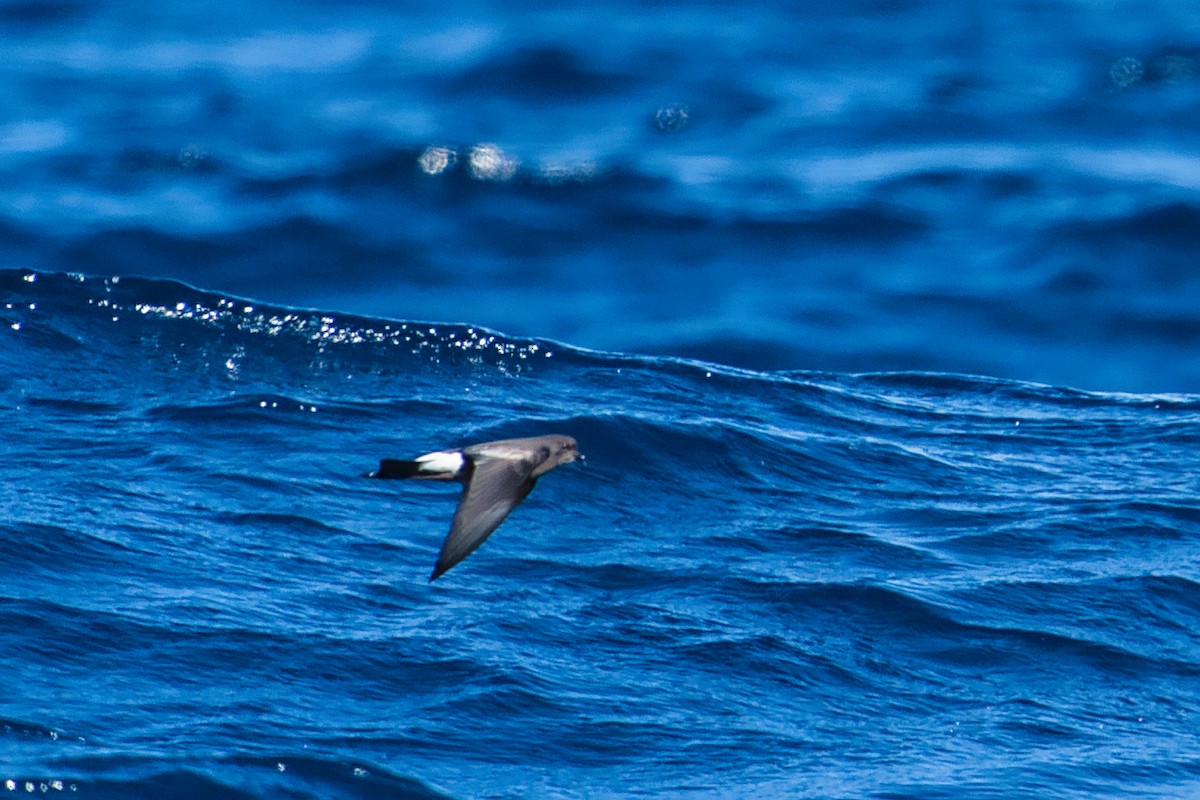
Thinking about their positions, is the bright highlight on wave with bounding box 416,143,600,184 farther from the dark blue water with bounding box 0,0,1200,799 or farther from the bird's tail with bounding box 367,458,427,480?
the bird's tail with bounding box 367,458,427,480

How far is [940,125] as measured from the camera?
18.0 meters

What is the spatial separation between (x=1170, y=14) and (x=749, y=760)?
66.6ft

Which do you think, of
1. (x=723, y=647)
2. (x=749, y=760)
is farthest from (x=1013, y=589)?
(x=749, y=760)

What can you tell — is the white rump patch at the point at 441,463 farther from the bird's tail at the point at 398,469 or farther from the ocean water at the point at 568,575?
the ocean water at the point at 568,575

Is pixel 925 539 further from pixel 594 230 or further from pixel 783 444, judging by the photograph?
pixel 594 230

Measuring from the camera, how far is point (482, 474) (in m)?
5.46

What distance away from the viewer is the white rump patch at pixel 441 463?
18.2ft

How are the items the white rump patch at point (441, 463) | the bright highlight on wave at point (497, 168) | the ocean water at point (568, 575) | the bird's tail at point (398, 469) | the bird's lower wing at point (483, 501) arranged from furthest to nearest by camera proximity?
the bright highlight on wave at point (497, 168), the ocean water at point (568, 575), the white rump patch at point (441, 463), the bird's tail at point (398, 469), the bird's lower wing at point (483, 501)

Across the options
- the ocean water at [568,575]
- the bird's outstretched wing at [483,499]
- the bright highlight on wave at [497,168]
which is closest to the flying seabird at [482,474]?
the bird's outstretched wing at [483,499]

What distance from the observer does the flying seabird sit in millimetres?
5117

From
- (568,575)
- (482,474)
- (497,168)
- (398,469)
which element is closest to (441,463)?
(482,474)

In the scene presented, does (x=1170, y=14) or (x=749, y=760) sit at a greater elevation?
(x=1170, y=14)

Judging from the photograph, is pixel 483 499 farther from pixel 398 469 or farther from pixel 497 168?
pixel 497 168

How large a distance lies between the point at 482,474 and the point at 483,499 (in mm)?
203
